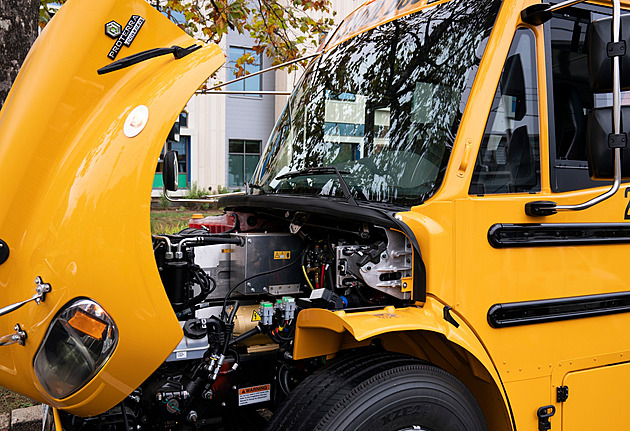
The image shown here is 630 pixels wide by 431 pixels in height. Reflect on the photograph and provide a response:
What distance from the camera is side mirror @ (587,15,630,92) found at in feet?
7.67

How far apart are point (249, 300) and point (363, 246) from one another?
0.89 metres

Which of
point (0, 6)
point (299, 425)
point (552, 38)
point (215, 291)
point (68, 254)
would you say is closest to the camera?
point (68, 254)

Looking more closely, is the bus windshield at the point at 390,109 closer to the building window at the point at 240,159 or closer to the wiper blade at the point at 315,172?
the wiper blade at the point at 315,172

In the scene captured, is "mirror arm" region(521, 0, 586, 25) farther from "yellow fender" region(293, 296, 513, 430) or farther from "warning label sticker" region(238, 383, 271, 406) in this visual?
"warning label sticker" region(238, 383, 271, 406)

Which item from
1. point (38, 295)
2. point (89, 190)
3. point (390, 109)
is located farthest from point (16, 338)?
point (390, 109)

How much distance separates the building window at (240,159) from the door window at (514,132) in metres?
22.5

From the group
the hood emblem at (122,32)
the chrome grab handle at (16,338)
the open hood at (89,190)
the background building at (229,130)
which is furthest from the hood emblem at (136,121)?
the background building at (229,130)

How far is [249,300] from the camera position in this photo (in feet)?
10.7

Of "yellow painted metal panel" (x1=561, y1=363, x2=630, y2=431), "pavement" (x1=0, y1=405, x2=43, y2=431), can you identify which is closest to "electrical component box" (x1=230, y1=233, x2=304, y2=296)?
"yellow painted metal panel" (x1=561, y1=363, x2=630, y2=431)

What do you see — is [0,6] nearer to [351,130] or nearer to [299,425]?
[351,130]

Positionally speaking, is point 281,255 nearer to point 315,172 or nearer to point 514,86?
point 315,172

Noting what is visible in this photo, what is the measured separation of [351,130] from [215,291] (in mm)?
1176

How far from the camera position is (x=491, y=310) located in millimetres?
2566

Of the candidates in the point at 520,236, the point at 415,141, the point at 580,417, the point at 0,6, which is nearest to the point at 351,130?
the point at 415,141
